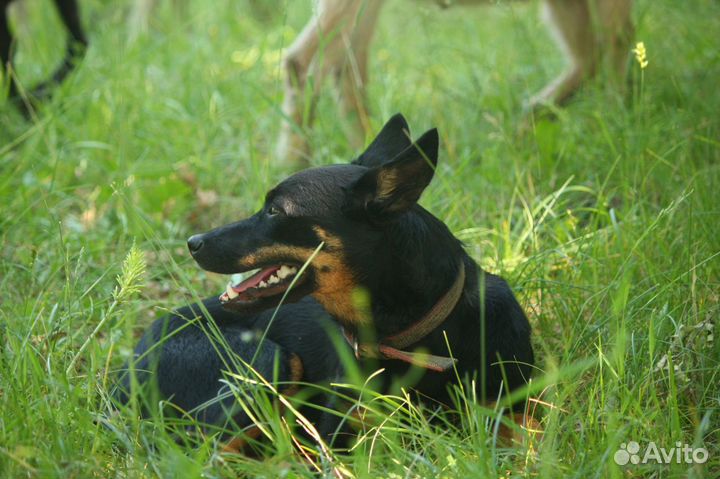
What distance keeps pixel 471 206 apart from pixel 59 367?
77.8 inches

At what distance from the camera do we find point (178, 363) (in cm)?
306

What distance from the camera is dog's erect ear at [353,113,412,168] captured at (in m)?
2.99

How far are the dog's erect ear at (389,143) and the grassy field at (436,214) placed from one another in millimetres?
575

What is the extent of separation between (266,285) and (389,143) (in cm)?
70

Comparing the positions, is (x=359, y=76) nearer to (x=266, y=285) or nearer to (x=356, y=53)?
(x=356, y=53)

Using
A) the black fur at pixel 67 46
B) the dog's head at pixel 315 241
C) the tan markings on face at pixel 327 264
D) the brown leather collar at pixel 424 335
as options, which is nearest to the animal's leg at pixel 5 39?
the black fur at pixel 67 46

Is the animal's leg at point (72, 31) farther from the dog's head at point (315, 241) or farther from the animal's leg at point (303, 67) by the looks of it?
the dog's head at point (315, 241)

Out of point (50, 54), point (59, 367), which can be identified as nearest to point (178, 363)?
point (59, 367)

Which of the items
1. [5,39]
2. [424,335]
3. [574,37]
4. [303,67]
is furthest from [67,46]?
[424,335]

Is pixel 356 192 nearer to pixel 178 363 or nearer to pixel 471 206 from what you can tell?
pixel 178 363

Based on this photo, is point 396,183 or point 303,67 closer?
point 396,183

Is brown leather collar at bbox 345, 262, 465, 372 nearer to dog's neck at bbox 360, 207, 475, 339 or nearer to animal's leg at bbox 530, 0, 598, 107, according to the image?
dog's neck at bbox 360, 207, 475, 339

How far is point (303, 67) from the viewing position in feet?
14.6

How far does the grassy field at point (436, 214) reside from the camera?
2.26 m
